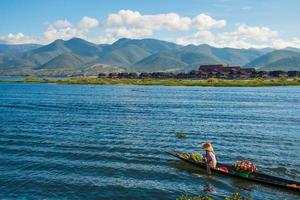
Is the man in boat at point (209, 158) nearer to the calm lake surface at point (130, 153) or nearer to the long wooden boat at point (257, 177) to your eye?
the long wooden boat at point (257, 177)

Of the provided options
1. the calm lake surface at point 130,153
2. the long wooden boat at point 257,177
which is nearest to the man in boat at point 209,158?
the long wooden boat at point 257,177

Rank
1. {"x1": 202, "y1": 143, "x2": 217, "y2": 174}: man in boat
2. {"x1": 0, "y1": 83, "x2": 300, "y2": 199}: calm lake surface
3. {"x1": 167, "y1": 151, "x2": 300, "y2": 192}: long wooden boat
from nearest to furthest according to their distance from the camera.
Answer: {"x1": 167, "y1": 151, "x2": 300, "y2": 192}: long wooden boat → {"x1": 0, "y1": 83, "x2": 300, "y2": 199}: calm lake surface → {"x1": 202, "y1": 143, "x2": 217, "y2": 174}: man in boat

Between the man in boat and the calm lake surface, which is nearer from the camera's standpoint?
the calm lake surface

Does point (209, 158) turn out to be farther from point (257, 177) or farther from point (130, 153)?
point (130, 153)

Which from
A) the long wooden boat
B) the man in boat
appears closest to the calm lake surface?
the long wooden boat

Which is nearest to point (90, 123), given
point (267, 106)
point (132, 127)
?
point (132, 127)

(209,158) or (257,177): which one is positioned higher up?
(209,158)

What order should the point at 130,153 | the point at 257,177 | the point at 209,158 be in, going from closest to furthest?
the point at 257,177 → the point at 209,158 → the point at 130,153

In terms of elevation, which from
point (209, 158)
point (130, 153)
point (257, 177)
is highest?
point (209, 158)

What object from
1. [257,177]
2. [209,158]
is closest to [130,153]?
[209,158]

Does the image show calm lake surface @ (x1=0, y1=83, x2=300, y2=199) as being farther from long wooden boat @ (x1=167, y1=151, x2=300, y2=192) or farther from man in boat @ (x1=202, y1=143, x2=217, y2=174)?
man in boat @ (x1=202, y1=143, x2=217, y2=174)

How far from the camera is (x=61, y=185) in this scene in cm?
3170

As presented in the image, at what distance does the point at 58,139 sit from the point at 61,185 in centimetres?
1902

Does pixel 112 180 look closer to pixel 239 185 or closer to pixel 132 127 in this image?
pixel 239 185
